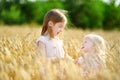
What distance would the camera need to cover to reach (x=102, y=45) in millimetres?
3508

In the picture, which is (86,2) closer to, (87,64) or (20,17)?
(20,17)

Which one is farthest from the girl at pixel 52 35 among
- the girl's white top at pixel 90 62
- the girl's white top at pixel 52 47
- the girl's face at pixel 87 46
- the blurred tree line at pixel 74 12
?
the blurred tree line at pixel 74 12

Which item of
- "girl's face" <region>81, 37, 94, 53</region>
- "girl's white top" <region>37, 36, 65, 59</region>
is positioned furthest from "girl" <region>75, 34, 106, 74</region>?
"girl's white top" <region>37, 36, 65, 59</region>

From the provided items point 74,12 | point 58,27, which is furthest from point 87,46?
point 74,12

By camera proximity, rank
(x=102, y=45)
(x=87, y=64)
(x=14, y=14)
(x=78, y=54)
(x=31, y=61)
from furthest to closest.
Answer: (x=14, y=14) → (x=78, y=54) → (x=102, y=45) → (x=87, y=64) → (x=31, y=61)

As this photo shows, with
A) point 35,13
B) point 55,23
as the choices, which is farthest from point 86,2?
point 55,23

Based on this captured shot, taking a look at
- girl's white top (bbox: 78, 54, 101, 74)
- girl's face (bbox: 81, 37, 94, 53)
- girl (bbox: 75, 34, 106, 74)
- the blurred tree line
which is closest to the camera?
girl's white top (bbox: 78, 54, 101, 74)

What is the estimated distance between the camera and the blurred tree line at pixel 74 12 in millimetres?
29734

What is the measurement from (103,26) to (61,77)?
28.2 m

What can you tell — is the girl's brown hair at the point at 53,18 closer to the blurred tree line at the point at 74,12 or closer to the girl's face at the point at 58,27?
the girl's face at the point at 58,27

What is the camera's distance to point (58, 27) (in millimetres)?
3785

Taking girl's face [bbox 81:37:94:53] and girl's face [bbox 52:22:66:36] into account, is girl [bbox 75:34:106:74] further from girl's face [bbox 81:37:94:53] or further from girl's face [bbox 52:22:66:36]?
girl's face [bbox 52:22:66:36]

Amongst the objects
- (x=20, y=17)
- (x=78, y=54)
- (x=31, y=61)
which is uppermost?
(x=31, y=61)

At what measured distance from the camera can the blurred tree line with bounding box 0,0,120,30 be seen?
29.7m
